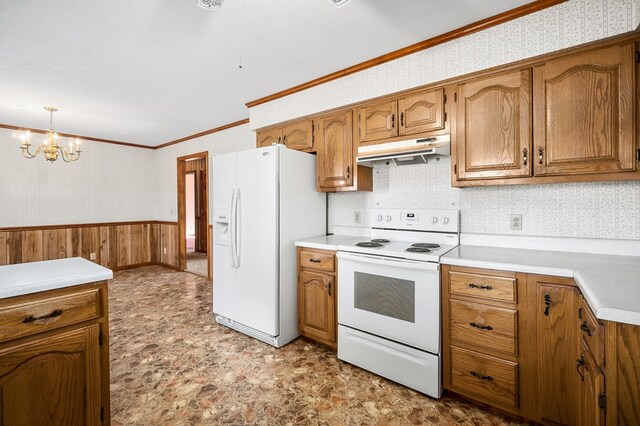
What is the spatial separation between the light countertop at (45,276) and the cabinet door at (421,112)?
2194 millimetres

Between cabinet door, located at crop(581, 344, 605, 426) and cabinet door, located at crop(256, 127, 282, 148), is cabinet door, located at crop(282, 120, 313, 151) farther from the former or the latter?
cabinet door, located at crop(581, 344, 605, 426)

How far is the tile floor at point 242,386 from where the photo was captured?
180cm

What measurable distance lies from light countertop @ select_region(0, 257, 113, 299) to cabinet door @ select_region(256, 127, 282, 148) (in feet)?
7.17

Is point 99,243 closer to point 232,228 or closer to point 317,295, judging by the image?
point 232,228

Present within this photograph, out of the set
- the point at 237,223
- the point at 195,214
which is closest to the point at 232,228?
the point at 237,223

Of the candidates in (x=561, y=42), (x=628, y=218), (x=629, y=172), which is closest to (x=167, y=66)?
(x=561, y=42)

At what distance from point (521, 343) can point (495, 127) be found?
4.45 feet

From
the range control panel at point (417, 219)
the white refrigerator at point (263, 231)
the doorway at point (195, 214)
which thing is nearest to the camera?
the range control panel at point (417, 219)

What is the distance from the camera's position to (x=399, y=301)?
2076 mm

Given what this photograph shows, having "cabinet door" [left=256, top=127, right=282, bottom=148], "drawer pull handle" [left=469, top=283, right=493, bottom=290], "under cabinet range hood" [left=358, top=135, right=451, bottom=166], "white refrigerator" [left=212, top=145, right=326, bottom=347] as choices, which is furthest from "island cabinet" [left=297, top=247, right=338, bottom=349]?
"cabinet door" [left=256, top=127, right=282, bottom=148]

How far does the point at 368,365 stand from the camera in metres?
2.24

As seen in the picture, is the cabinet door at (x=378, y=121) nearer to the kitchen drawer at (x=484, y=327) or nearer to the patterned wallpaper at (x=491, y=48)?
the patterned wallpaper at (x=491, y=48)

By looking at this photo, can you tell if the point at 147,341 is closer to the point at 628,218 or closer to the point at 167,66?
the point at 167,66

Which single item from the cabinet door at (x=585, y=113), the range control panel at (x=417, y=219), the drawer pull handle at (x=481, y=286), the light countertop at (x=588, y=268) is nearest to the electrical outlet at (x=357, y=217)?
the range control panel at (x=417, y=219)
